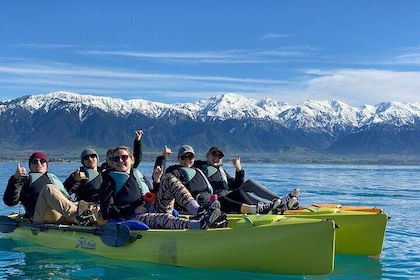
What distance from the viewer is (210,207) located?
30.1ft

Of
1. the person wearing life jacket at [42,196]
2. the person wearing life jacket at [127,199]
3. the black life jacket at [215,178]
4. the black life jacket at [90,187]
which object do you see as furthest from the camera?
the black life jacket at [215,178]

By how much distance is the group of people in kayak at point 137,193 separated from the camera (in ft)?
30.6

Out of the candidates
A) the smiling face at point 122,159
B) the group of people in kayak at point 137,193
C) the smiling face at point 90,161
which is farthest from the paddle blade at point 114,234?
the smiling face at point 90,161

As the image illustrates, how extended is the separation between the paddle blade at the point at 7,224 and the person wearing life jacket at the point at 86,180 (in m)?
1.29

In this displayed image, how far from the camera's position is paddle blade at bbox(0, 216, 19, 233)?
40.0 feet

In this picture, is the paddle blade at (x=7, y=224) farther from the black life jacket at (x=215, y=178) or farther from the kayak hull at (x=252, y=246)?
the black life jacket at (x=215, y=178)

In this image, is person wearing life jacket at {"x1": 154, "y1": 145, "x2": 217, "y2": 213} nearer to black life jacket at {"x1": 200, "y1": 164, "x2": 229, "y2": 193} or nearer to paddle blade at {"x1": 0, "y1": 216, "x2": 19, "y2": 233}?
black life jacket at {"x1": 200, "y1": 164, "x2": 229, "y2": 193}

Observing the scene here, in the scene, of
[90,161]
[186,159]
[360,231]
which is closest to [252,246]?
[186,159]

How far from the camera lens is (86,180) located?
12250mm

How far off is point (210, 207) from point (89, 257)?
271cm

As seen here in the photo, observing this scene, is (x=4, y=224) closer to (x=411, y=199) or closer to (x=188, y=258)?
(x=188, y=258)

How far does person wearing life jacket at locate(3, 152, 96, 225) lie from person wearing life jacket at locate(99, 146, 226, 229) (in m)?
1.26

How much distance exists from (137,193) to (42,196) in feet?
7.98

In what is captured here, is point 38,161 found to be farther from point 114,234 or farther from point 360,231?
point 360,231
